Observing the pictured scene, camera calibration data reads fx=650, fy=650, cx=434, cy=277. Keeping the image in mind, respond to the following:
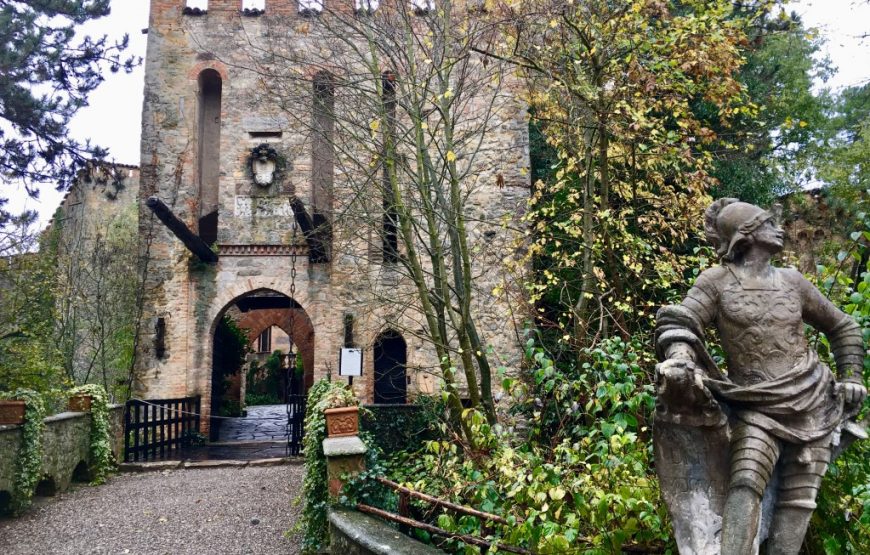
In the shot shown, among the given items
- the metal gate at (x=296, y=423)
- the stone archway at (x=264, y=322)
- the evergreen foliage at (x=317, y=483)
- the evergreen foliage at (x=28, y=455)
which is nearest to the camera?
the evergreen foliage at (x=317, y=483)

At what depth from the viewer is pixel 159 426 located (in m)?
12.2

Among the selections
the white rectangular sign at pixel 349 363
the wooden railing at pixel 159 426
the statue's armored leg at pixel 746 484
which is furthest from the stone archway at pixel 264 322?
the statue's armored leg at pixel 746 484

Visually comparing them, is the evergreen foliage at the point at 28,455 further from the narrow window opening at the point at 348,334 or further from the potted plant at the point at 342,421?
the narrow window opening at the point at 348,334

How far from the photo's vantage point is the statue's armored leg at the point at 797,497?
254 centimetres

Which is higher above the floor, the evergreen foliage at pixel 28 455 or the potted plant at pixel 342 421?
the potted plant at pixel 342 421

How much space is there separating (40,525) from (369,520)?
16.0ft

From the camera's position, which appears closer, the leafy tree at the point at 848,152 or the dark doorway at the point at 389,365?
the leafy tree at the point at 848,152

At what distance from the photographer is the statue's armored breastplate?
2.64 meters

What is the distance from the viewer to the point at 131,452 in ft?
37.1

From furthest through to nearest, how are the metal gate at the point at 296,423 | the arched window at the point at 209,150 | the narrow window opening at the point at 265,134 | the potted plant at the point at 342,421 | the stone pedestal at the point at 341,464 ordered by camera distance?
the arched window at the point at 209,150 < the narrow window opening at the point at 265,134 < the metal gate at the point at 296,423 < the potted plant at the point at 342,421 < the stone pedestal at the point at 341,464

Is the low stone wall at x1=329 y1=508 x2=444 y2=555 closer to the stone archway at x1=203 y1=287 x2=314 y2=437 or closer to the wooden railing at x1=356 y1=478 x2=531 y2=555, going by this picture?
the wooden railing at x1=356 y1=478 x2=531 y2=555

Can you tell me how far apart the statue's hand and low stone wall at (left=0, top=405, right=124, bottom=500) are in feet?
27.2

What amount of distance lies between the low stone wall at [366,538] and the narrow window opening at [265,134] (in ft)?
34.7

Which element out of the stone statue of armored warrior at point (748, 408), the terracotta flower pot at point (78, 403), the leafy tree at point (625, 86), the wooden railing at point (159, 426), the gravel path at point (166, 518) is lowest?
the gravel path at point (166, 518)
